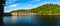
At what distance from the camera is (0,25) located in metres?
7.86

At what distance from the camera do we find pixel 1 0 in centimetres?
788

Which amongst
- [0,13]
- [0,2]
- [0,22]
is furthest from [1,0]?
[0,22]

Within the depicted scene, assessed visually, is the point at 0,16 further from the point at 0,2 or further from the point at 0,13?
the point at 0,2

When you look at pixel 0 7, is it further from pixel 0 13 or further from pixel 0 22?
pixel 0 22

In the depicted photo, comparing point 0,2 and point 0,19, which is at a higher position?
point 0,2

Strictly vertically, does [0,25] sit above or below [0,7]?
below

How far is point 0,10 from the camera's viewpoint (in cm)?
784

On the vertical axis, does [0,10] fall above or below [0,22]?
above

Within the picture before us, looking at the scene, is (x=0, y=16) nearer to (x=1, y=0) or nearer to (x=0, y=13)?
(x=0, y=13)

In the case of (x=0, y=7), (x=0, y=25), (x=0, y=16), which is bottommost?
(x=0, y=25)

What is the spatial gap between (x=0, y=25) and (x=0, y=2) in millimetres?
1272

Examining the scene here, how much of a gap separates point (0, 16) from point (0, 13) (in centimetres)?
23

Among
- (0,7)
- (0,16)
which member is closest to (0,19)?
(0,16)

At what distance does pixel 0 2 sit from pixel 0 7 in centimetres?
27
